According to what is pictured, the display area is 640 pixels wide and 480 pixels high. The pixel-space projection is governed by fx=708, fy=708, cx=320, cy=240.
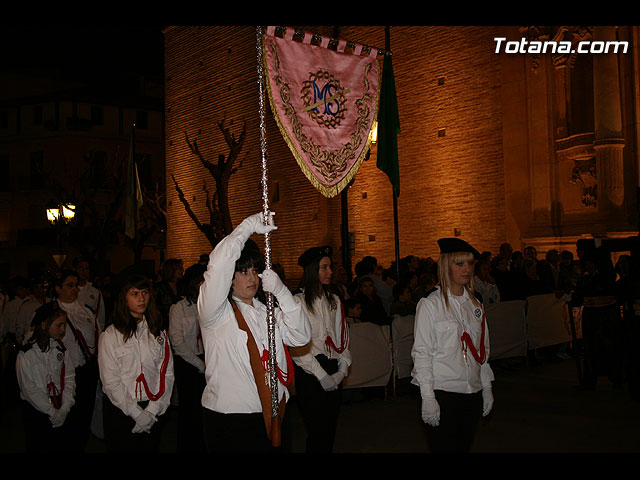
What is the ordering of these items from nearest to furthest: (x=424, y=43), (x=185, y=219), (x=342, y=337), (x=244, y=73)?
(x=342, y=337), (x=424, y=43), (x=244, y=73), (x=185, y=219)

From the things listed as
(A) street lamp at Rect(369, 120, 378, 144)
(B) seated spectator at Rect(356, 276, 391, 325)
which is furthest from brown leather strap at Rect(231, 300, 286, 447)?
(B) seated spectator at Rect(356, 276, 391, 325)

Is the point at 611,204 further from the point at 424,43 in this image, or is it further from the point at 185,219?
the point at 185,219

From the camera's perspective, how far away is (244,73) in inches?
1042

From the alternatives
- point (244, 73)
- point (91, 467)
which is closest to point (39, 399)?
point (91, 467)

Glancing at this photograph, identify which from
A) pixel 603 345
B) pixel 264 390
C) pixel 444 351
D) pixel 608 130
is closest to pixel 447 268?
pixel 444 351

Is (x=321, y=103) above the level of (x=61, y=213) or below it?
below

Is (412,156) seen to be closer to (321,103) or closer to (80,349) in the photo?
(80,349)

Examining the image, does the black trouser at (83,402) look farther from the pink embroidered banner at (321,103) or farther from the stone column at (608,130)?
the stone column at (608,130)

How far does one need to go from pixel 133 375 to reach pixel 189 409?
1.79m

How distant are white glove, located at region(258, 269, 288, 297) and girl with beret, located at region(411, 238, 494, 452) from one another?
4.04ft

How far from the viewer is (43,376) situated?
5609 mm

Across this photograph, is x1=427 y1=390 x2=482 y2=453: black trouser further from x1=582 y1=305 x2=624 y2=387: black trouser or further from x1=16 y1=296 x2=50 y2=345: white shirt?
x1=16 y1=296 x2=50 y2=345: white shirt

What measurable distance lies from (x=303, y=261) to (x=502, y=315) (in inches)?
261

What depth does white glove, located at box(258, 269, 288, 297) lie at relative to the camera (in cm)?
405
